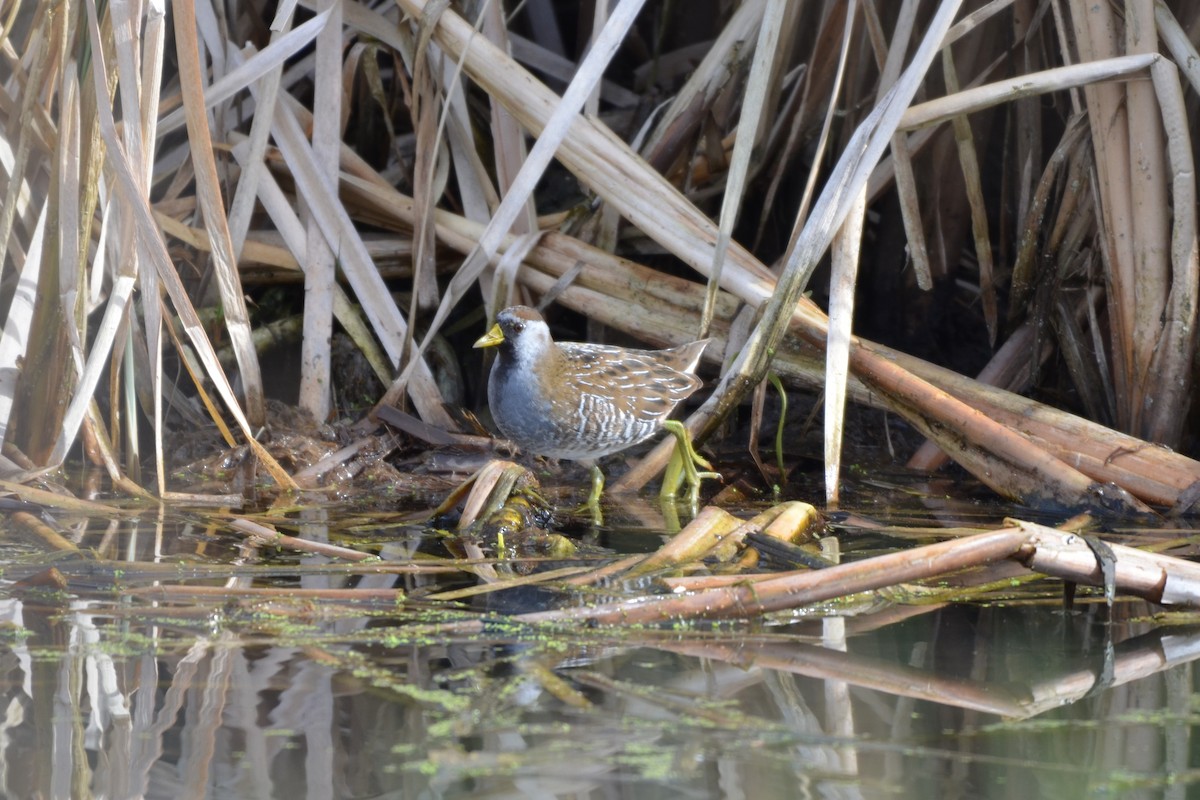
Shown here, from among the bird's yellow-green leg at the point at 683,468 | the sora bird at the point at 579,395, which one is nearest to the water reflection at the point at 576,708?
the bird's yellow-green leg at the point at 683,468

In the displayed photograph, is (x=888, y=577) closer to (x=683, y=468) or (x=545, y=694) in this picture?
(x=545, y=694)

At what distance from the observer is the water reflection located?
5.57 ft

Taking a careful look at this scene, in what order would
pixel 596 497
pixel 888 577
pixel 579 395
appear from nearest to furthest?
pixel 888 577 → pixel 596 497 → pixel 579 395

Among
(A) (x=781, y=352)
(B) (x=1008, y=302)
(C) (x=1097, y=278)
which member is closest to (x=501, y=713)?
(A) (x=781, y=352)

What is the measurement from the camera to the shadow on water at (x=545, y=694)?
1.71m

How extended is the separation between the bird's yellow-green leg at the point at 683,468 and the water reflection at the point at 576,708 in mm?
1308

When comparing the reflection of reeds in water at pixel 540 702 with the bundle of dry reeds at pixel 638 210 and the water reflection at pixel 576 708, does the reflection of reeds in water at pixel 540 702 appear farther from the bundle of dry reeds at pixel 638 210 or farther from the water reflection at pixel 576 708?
the bundle of dry reeds at pixel 638 210

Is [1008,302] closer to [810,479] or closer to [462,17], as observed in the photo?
[810,479]

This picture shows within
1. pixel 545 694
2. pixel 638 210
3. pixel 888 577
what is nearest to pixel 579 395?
pixel 638 210

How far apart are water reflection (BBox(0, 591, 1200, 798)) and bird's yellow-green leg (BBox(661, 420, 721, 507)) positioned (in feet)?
4.29

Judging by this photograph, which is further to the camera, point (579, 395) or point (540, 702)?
point (579, 395)

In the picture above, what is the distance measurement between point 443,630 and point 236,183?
8.58 ft

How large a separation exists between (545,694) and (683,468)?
1840 mm

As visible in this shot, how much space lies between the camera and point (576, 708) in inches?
75.8
